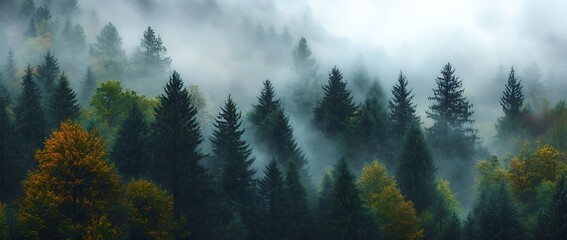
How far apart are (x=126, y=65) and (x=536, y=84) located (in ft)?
318

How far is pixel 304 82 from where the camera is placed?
14712 centimetres

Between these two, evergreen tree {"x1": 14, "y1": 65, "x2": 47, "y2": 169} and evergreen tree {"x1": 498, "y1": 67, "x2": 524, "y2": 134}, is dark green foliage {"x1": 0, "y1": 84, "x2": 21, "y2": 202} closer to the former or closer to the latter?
evergreen tree {"x1": 14, "y1": 65, "x2": 47, "y2": 169}

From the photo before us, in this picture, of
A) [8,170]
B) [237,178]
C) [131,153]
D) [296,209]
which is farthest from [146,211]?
[296,209]

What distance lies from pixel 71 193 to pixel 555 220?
47.5 m

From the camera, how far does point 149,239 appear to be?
6047 centimetres

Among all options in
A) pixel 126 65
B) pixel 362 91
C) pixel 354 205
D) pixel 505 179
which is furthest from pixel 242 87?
pixel 354 205

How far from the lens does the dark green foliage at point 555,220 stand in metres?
66.7

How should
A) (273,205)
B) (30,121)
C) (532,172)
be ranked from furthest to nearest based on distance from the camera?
1. (532,172)
2. (30,121)
3. (273,205)

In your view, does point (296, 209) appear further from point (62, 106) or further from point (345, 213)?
point (62, 106)

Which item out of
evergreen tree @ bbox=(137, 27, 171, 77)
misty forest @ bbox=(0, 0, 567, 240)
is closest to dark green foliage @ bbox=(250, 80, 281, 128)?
misty forest @ bbox=(0, 0, 567, 240)

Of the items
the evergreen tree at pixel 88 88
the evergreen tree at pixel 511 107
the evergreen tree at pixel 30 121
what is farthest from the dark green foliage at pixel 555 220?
the evergreen tree at pixel 88 88

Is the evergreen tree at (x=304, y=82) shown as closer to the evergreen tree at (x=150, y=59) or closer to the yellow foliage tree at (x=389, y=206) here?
the evergreen tree at (x=150, y=59)

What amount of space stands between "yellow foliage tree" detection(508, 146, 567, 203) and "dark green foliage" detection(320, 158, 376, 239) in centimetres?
2607

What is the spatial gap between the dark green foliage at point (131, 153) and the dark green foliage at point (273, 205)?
1335 cm
